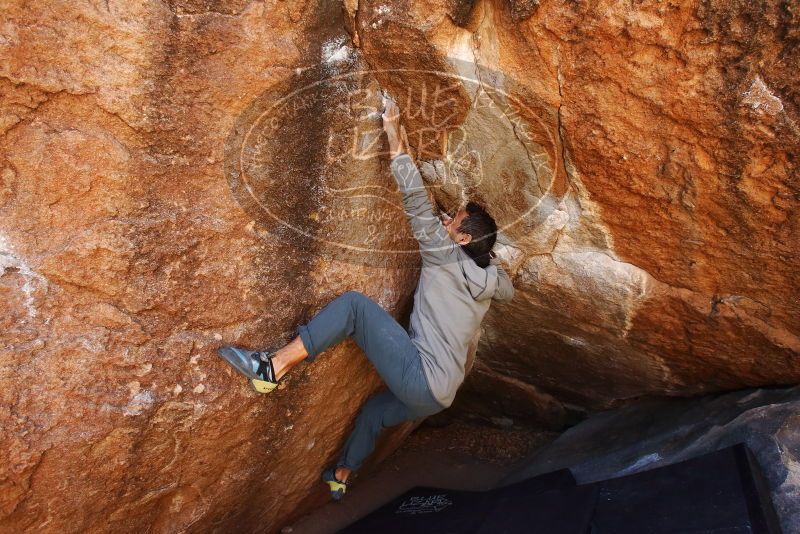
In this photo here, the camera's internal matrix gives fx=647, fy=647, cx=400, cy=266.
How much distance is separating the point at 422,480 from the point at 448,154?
186 cm

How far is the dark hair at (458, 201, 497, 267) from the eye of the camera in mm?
2459

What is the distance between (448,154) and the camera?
2.40 metres

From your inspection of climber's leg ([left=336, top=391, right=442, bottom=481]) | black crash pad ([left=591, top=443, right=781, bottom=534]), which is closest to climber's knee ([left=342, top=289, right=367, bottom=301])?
climber's leg ([left=336, top=391, right=442, bottom=481])

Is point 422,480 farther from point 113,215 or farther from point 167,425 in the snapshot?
point 113,215

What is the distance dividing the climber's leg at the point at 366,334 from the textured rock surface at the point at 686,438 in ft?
3.34

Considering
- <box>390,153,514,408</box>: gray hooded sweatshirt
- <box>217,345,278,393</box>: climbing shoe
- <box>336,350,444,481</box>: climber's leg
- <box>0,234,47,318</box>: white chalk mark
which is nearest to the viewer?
<box>0,234,47,318</box>: white chalk mark

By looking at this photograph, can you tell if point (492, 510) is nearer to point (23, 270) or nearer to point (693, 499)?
point (693, 499)

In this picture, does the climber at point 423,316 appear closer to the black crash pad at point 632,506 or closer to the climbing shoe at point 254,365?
the climbing shoe at point 254,365

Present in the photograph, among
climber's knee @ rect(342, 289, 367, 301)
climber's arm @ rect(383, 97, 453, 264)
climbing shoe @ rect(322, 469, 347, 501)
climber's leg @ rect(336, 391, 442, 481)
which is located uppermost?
climber's arm @ rect(383, 97, 453, 264)

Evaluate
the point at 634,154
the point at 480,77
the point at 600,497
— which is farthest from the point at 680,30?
the point at 600,497

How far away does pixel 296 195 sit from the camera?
2158 millimetres

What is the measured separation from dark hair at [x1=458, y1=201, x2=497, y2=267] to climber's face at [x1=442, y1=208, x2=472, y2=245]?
0.01 meters

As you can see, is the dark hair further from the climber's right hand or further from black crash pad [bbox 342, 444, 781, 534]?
black crash pad [bbox 342, 444, 781, 534]

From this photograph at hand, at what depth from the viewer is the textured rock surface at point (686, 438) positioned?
7.09ft
